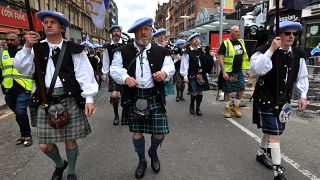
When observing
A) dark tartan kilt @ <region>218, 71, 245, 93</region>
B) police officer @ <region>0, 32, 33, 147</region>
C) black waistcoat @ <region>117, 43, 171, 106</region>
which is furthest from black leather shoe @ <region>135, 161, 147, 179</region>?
dark tartan kilt @ <region>218, 71, 245, 93</region>

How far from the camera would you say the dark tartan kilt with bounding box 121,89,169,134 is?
141 inches

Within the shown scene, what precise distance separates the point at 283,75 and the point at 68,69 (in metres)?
2.37

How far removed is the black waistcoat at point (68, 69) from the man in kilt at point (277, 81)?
196 cm

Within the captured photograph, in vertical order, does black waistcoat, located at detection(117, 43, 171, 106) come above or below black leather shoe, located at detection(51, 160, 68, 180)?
above

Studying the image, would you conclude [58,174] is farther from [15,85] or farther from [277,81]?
[277,81]

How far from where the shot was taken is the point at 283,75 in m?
3.48

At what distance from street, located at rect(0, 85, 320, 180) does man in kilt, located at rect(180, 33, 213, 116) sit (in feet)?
2.40

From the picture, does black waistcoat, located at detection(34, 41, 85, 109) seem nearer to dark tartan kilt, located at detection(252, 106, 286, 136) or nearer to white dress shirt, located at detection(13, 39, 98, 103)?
white dress shirt, located at detection(13, 39, 98, 103)

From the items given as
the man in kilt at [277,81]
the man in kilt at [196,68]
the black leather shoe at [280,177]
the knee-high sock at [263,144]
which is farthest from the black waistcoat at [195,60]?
the black leather shoe at [280,177]

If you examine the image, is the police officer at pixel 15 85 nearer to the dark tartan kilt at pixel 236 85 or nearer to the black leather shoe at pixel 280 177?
the black leather shoe at pixel 280 177

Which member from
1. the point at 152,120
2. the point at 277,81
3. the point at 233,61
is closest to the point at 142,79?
the point at 152,120

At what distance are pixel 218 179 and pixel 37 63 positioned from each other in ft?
7.83

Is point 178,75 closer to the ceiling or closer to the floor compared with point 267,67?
closer to the floor

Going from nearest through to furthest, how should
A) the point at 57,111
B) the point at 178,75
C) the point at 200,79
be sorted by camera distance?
the point at 57,111
the point at 200,79
the point at 178,75
